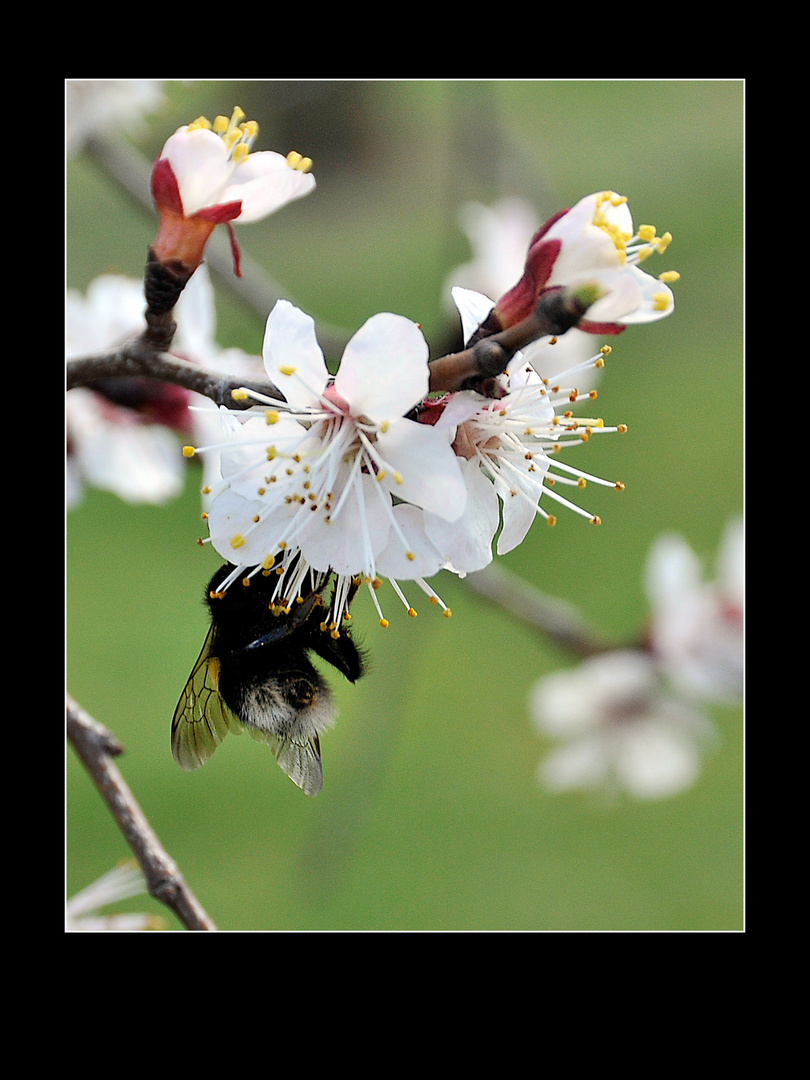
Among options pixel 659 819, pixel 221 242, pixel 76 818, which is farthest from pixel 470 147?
pixel 659 819

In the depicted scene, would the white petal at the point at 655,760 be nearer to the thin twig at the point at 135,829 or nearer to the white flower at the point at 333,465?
the thin twig at the point at 135,829

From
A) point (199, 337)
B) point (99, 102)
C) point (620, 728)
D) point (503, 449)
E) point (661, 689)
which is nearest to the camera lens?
point (503, 449)

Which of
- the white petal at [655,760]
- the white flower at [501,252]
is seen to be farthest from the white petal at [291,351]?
the white petal at [655,760]

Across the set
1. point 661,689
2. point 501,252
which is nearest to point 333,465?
point 501,252

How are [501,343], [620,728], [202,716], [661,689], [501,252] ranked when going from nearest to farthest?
[501,343] → [202,716] → [501,252] → [661,689] → [620,728]

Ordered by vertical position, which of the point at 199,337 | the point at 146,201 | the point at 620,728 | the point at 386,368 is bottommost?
the point at 620,728

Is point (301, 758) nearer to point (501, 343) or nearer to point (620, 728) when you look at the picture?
point (501, 343)
